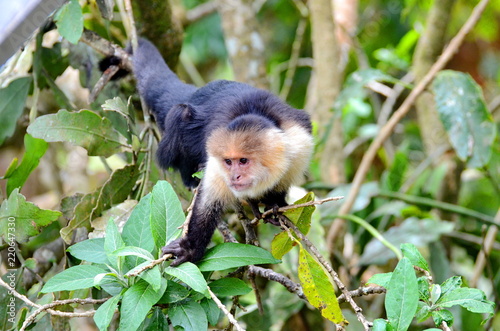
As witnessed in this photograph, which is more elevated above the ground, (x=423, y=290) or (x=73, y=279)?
(x=73, y=279)

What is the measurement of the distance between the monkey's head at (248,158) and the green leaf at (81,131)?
18.3 inches

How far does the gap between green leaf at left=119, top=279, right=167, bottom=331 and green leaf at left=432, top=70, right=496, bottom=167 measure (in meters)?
2.27

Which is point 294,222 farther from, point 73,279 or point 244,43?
point 244,43

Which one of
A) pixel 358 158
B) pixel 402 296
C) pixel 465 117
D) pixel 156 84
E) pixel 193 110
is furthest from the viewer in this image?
pixel 358 158

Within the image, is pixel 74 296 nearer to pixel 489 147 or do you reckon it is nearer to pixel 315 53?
pixel 489 147

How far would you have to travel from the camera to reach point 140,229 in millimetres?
1764

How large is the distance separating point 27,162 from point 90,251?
0.77 m

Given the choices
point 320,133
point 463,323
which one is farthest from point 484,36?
point 463,323

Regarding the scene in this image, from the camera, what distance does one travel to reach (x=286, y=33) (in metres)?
7.06

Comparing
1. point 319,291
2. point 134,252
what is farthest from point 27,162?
point 319,291

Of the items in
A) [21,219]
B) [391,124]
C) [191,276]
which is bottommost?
[391,124]

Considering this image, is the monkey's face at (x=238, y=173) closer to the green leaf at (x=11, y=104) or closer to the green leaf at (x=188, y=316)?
the green leaf at (x=188, y=316)

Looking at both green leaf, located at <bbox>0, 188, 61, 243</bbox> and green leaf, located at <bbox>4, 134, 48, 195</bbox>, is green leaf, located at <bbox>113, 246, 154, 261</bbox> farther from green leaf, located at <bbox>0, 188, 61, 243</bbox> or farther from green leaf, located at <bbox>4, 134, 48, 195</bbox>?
green leaf, located at <bbox>4, 134, 48, 195</bbox>

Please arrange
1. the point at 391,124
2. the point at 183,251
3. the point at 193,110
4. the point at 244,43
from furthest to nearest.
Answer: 1. the point at 244,43
2. the point at 391,124
3. the point at 193,110
4. the point at 183,251
